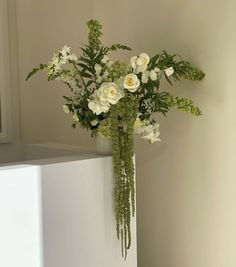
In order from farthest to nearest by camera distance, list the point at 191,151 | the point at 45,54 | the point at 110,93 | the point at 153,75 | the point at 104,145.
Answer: the point at 45,54 → the point at 191,151 → the point at 104,145 → the point at 153,75 → the point at 110,93

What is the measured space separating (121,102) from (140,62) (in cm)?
16

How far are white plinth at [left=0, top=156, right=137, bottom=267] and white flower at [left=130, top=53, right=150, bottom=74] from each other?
0.36 meters

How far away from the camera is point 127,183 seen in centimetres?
159

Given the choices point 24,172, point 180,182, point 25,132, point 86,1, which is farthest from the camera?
point 25,132

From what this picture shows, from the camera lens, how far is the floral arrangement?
1539mm

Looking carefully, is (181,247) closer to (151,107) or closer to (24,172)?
(151,107)

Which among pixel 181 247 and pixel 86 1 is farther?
pixel 86 1

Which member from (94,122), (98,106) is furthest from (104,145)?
(98,106)

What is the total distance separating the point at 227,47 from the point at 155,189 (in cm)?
75

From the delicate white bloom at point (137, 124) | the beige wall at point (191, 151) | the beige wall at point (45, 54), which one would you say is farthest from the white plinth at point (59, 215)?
the beige wall at point (45, 54)

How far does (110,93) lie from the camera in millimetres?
1483

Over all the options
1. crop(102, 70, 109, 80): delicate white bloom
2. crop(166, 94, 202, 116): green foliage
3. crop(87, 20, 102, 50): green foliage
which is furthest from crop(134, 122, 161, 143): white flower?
crop(87, 20, 102, 50): green foliage

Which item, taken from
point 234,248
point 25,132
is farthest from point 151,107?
point 25,132

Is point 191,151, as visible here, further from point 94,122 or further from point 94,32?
point 94,32
